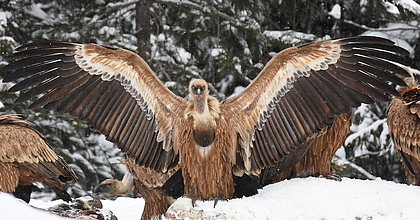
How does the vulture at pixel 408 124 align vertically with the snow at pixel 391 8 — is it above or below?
below

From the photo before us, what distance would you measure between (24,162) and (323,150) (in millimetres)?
3342

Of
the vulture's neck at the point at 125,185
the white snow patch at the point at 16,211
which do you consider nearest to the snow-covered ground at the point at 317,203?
the vulture's neck at the point at 125,185

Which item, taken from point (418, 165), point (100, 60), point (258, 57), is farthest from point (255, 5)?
point (100, 60)

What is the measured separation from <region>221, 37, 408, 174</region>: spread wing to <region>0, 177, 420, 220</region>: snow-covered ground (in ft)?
1.19

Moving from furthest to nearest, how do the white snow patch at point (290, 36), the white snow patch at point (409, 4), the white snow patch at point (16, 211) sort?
the white snow patch at point (290, 36) < the white snow patch at point (409, 4) < the white snow patch at point (16, 211)

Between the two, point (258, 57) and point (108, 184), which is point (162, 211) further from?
point (258, 57)

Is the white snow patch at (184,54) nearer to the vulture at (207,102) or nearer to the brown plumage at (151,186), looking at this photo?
the brown plumage at (151,186)

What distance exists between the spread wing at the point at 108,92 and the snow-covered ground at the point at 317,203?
702 mm

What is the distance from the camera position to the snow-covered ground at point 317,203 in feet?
14.6

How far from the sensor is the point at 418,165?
230 inches

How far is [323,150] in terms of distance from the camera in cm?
532

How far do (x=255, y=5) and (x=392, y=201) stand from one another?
292 inches

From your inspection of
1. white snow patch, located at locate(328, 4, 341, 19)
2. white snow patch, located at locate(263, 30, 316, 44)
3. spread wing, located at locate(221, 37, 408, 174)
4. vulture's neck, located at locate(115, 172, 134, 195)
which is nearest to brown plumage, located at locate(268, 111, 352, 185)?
spread wing, located at locate(221, 37, 408, 174)

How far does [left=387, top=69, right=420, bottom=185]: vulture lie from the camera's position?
18.4 ft
